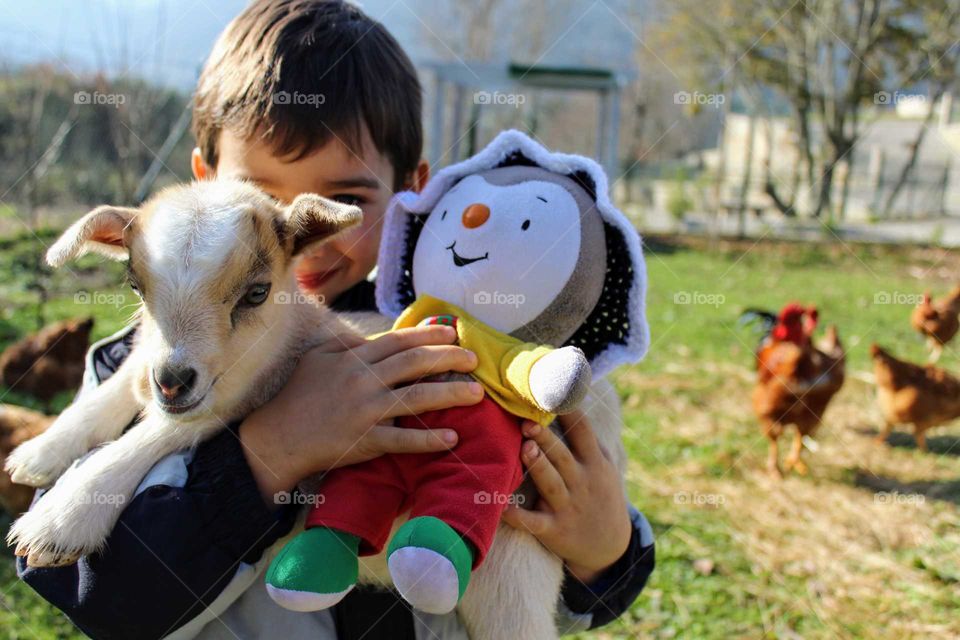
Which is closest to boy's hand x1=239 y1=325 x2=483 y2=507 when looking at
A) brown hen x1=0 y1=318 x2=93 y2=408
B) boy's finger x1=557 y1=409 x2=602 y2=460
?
boy's finger x1=557 y1=409 x2=602 y2=460

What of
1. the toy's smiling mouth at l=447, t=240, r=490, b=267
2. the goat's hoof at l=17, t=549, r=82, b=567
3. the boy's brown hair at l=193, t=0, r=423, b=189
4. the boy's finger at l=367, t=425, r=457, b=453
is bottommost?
the goat's hoof at l=17, t=549, r=82, b=567

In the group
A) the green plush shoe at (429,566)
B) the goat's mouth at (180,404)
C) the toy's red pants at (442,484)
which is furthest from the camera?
the goat's mouth at (180,404)

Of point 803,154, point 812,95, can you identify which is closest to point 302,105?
point 812,95

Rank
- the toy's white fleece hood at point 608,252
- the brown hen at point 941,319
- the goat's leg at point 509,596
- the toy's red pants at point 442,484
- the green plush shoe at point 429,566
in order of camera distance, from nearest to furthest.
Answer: the green plush shoe at point 429,566 → the toy's red pants at point 442,484 → the goat's leg at point 509,596 → the toy's white fleece hood at point 608,252 → the brown hen at point 941,319

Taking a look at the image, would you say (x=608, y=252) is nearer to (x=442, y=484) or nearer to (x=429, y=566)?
(x=442, y=484)

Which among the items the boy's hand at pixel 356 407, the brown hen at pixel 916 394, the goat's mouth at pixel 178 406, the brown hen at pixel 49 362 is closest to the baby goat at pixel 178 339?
the goat's mouth at pixel 178 406

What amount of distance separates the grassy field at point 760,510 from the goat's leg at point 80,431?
12.4 inches

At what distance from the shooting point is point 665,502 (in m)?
4.48

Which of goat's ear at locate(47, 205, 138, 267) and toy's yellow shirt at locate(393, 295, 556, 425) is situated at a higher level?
goat's ear at locate(47, 205, 138, 267)

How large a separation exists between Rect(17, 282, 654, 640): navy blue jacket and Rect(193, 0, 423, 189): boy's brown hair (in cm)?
91

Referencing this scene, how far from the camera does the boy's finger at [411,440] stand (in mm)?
1482

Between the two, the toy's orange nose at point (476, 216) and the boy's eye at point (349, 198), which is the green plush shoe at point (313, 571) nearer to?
the toy's orange nose at point (476, 216)

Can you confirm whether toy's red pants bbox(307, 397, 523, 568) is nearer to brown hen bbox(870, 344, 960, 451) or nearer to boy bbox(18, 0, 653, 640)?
boy bbox(18, 0, 653, 640)

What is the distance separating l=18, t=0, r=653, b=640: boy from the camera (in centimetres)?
159
